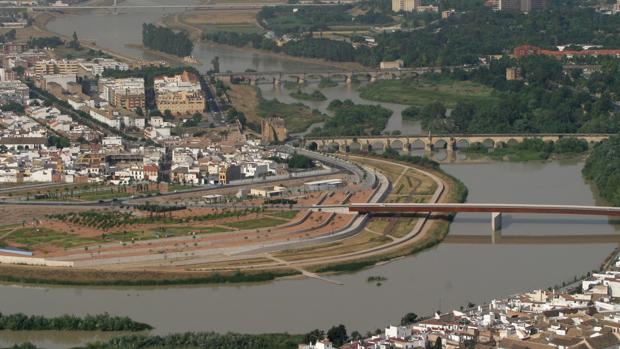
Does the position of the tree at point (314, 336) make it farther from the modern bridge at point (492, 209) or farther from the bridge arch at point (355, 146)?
the bridge arch at point (355, 146)

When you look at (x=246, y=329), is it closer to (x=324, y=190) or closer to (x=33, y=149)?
(x=324, y=190)

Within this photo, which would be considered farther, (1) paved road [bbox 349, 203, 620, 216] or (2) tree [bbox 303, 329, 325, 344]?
(1) paved road [bbox 349, 203, 620, 216]

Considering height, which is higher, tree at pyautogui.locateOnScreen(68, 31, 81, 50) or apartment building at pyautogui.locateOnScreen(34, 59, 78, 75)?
apartment building at pyautogui.locateOnScreen(34, 59, 78, 75)

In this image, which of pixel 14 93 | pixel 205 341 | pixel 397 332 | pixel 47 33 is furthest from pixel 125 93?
pixel 397 332

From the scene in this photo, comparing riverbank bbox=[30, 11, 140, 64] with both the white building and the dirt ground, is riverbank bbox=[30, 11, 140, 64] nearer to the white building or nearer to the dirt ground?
the dirt ground

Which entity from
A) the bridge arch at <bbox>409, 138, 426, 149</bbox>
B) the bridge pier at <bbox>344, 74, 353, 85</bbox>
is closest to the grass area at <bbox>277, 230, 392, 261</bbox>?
the bridge arch at <bbox>409, 138, 426, 149</bbox>

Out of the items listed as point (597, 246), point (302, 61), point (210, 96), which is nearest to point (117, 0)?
point (302, 61)
